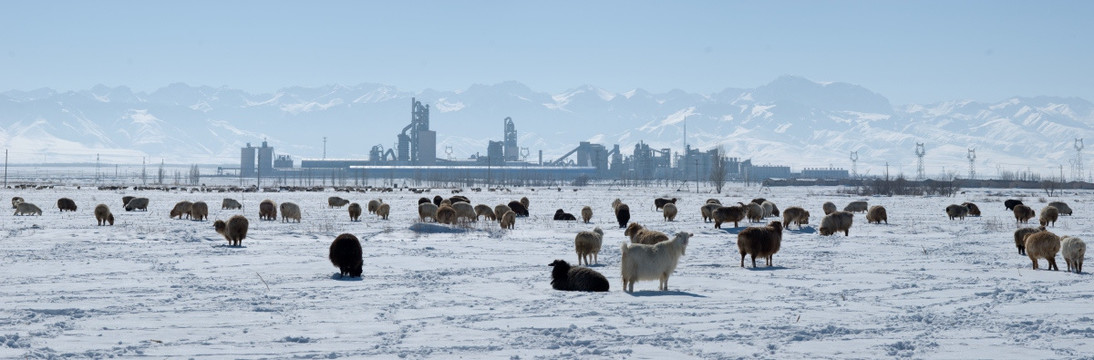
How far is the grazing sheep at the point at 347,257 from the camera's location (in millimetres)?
15648

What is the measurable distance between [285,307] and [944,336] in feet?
26.1

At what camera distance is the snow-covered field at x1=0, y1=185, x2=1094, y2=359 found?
9.47 meters

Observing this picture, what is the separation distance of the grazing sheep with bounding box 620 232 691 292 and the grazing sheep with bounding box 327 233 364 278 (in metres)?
4.73

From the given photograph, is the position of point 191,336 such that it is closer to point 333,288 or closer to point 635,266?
point 333,288

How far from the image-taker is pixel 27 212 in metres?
37.9

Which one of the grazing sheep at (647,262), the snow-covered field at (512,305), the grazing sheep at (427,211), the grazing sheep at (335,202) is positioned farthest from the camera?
the grazing sheep at (335,202)

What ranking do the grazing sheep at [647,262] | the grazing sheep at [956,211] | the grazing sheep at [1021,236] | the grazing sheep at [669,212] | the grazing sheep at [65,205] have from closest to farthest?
1. the grazing sheep at [647,262]
2. the grazing sheep at [1021,236]
3. the grazing sheep at [669,212]
4. the grazing sheep at [956,211]
5. the grazing sheep at [65,205]

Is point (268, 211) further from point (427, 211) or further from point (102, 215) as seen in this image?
point (427, 211)

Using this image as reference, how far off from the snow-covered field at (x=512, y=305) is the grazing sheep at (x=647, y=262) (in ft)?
0.88

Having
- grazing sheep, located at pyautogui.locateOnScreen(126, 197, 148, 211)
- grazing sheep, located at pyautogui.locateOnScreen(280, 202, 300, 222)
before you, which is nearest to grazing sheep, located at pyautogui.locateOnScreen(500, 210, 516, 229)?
grazing sheep, located at pyautogui.locateOnScreen(280, 202, 300, 222)

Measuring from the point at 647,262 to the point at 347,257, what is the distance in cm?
520

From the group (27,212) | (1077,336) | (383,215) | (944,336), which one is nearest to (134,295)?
(944,336)

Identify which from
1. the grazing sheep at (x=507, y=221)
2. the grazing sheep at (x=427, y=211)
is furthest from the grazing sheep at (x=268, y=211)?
the grazing sheep at (x=507, y=221)

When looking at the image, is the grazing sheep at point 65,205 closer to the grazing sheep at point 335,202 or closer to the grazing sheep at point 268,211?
the grazing sheep at point 335,202
